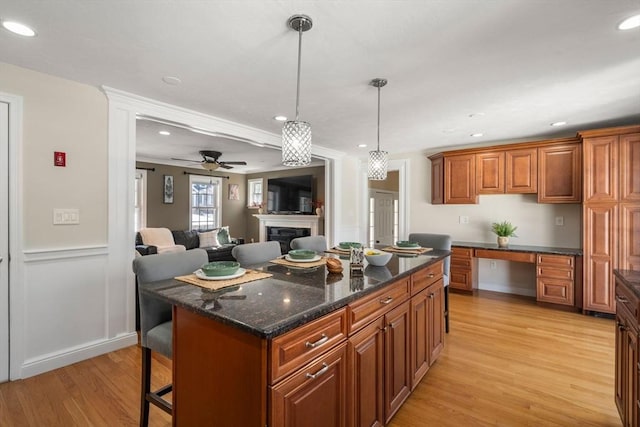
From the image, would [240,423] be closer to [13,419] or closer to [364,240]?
[13,419]

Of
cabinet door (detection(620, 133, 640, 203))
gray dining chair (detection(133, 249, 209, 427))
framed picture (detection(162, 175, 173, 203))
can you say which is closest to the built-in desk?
cabinet door (detection(620, 133, 640, 203))

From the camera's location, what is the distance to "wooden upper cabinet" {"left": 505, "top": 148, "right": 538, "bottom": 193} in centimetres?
416

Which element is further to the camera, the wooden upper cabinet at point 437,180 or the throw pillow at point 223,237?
the throw pillow at point 223,237

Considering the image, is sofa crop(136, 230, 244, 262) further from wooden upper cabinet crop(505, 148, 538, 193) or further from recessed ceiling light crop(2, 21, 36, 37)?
wooden upper cabinet crop(505, 148, 538, 193)

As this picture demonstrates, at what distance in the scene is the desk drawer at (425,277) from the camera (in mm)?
2023

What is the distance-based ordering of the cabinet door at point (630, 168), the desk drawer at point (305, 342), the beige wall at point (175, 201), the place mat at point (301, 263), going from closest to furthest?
the desk drawer at point (305, 342) → the place mat at point (301, 263) → the cabinet door at point (630, 168) → the beige wall at point (175, 201)

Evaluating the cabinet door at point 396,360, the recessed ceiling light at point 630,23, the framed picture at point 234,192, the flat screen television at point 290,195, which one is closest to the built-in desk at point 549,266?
the recessed ceiling light at point 630,23

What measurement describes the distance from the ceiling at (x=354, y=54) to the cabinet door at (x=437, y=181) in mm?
1519

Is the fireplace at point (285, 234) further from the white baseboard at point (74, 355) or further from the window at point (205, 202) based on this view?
the white baseboard at point (74, 355)

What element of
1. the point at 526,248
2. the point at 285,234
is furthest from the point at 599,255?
the point at 285,234

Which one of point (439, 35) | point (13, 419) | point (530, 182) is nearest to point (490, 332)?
point (530, 182)

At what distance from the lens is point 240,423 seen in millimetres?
1107

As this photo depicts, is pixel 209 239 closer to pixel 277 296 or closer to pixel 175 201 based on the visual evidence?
pixel 175 201

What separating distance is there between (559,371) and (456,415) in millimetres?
1157
